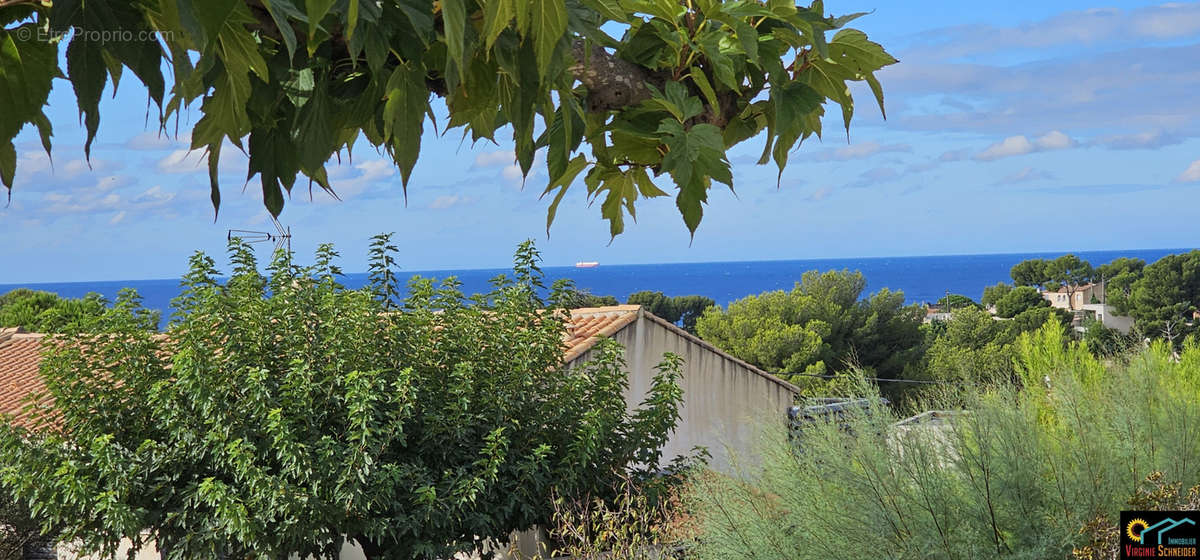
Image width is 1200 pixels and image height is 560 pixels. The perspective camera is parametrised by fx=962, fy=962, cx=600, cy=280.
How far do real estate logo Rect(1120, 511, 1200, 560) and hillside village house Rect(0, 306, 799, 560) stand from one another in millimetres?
6380

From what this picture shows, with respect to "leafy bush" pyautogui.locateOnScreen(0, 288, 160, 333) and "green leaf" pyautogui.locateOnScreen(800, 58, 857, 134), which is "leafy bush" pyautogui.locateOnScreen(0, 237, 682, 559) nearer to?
"leafy bush" pyautogui.locateOnScreen(0, 288, 160, 333)

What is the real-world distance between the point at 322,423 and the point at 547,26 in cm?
658

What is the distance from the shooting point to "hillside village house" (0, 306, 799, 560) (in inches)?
378

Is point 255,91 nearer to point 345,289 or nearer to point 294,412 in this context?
point 294,412

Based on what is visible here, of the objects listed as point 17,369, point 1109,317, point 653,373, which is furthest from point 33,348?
point 1109,317

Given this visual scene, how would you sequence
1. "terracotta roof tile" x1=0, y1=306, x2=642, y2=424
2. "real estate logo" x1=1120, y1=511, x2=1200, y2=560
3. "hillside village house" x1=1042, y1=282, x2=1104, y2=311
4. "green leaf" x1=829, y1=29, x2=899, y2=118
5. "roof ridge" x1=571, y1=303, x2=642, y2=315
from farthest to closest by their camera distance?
"hillside village house" x1=1042, y1=282, x2=1104, y2=311 < "roof ridge" x1=571, y1=303, x2=642, y2=315 < "terracotta roof tile" x1=0, y1=306, x2=642, y2=424 < "real estate logo" x1=1120, y1=511, x2=1200, y2=560 < "green leaf" x1=829, y1=29, x2=899, y2=118

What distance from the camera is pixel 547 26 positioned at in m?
0.46

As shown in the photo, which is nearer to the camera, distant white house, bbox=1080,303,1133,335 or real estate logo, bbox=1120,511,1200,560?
real estate logo, bbox=1120,511,1200,560

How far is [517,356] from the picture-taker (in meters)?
7.13

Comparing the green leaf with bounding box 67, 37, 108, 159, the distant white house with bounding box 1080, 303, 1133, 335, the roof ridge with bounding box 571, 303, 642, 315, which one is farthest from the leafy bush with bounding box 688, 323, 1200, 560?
the distant white house with bounding box 1080, 303, 1133, 335

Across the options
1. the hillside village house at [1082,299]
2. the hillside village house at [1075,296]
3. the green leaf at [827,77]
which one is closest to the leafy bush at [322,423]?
the green leaf at [827,77]

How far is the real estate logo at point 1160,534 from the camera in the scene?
211 cm

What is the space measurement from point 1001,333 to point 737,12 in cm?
2959

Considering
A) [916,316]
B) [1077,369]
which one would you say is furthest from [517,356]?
[916,316]
